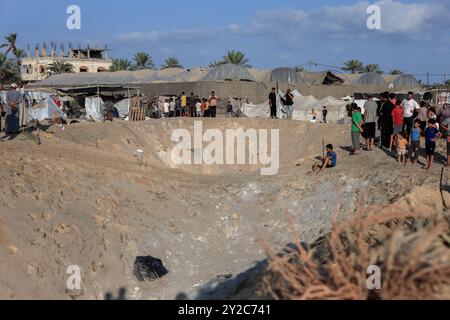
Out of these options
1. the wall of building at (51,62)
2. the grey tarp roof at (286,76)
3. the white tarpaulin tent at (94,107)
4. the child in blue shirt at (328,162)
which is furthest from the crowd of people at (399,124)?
the wall of building at (51,62)

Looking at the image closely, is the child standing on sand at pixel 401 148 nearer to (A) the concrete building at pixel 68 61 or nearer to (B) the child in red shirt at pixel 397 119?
(B) the child in red shirt at pixel 397 119

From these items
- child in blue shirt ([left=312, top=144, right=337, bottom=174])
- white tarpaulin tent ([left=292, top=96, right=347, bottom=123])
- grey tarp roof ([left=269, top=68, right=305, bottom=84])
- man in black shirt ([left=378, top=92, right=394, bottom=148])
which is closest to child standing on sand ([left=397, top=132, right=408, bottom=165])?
man in black shirt ([left=378, top=92, right=394, bottom=148])

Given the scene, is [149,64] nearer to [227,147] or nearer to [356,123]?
[227,147]

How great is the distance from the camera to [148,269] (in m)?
13.1

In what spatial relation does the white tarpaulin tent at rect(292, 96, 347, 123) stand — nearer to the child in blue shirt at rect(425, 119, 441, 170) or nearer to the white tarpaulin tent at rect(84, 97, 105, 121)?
the white tarpaulin tent at rect(84, 97, 105, 121)

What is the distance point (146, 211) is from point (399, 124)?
A: 7556 mm

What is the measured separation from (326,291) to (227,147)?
19.5 metres

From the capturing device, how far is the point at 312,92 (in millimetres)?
38875

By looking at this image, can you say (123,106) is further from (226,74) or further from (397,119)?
(397,119)

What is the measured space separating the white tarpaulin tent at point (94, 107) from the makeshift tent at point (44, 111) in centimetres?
371

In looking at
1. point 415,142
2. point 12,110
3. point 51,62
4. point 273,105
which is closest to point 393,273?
point 415,142

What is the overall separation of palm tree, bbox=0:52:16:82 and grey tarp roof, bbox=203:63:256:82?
28.3 m

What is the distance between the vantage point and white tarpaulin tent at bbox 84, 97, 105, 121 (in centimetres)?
2817
